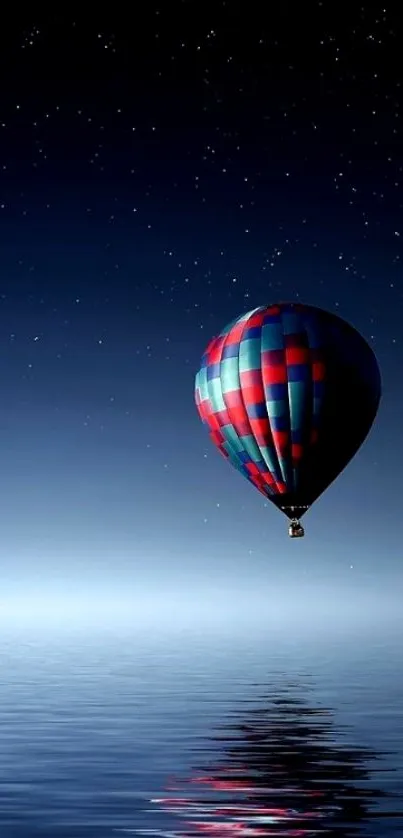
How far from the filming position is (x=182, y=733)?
38156 millimetres

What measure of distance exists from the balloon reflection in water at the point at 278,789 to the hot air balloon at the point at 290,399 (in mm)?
8752

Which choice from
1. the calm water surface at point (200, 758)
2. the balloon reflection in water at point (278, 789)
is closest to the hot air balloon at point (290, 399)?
the calm water surface at point (200, 758)

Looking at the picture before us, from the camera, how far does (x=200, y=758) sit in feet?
104

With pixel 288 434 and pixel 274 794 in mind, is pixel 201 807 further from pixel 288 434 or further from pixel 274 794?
pixel 288 434

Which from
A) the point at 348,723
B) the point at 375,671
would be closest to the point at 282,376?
the point at 348,723

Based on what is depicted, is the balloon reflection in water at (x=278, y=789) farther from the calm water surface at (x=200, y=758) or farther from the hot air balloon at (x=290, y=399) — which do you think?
the hot air balloon at (x=290, y=399)

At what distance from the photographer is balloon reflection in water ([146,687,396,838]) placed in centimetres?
2130

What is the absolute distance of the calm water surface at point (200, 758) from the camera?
21938 mm

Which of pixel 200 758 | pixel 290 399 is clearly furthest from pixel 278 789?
pixel 290 399

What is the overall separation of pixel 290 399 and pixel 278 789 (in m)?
18.7

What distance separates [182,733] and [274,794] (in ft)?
43.5

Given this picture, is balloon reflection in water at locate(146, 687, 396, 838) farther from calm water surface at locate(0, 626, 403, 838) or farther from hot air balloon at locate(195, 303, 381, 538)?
hot air balloon at locate(195, 303, 381, 538)

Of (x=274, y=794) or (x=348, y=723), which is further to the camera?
(x=348, y=723)

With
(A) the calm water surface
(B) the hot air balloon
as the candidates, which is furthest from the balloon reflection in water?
(B) the hot air balloon
